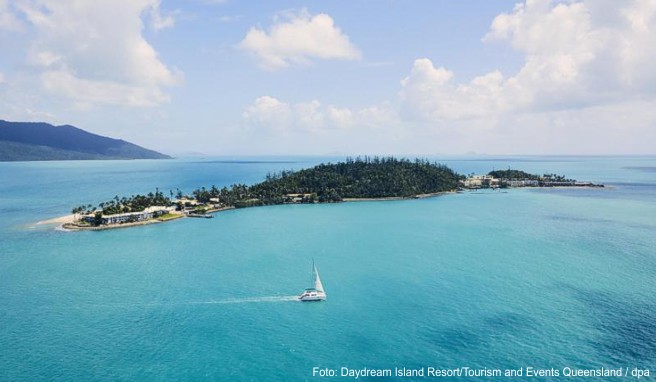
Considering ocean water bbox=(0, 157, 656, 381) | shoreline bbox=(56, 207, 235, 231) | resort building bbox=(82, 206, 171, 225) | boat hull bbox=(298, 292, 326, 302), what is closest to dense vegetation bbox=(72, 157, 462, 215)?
resort building bbox=(82, 206, 171, 225)

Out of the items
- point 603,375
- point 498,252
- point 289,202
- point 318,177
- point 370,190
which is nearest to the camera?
point 603,375

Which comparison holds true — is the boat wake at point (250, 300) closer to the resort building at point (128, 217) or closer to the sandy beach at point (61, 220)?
the resort building at point (128, 217)

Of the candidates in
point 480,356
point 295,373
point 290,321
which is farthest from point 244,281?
point 480,356

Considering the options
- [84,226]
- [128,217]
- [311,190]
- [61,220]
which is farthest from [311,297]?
[311,190]

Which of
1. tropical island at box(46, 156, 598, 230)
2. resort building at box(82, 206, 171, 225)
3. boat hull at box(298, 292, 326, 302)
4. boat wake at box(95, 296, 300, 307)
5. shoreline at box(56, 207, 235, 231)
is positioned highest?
tropical island at box(46, 156, 598, 230)

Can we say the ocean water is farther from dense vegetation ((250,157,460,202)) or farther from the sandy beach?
dense vegetation ((250,157,460,202))

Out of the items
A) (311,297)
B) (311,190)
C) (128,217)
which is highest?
(311,190)

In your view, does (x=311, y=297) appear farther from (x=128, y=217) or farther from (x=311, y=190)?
(x=311, y=190)

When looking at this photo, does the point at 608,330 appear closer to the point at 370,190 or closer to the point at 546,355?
the point at 546,355

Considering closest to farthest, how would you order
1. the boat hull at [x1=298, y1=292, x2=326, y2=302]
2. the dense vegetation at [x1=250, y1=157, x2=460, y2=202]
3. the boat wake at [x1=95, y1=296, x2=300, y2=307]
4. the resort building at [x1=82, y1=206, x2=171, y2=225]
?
the boat wake at [x1=95, y1=296, x2=300, y2=307], the boat hull at [x1=298, y1=292, x2=326, y2=302], the resort building at [x1=82, y1=206, x2=171, y2=225], the dense vegetation at [x1=250, y1=157, x2=460, y2=202]
